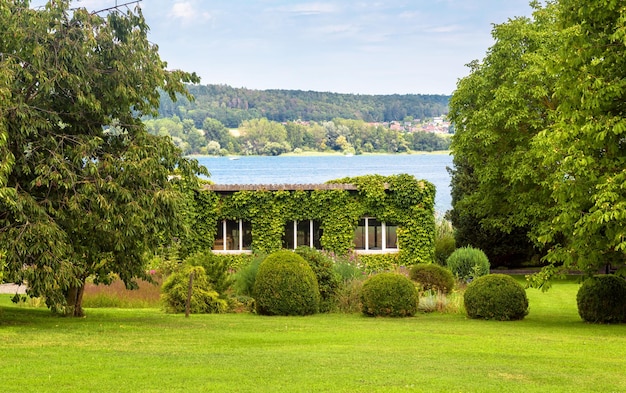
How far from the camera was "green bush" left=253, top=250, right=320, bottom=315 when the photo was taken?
71.7 ft

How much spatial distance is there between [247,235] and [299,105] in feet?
287

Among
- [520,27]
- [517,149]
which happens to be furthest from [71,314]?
[520,27]

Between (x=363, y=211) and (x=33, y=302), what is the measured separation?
13066 mm

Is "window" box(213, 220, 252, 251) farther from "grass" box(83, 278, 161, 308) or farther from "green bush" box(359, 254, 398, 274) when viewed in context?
"grass" box(83, 278, 161, 308)

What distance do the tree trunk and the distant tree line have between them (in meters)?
80.7

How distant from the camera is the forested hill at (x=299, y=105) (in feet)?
378

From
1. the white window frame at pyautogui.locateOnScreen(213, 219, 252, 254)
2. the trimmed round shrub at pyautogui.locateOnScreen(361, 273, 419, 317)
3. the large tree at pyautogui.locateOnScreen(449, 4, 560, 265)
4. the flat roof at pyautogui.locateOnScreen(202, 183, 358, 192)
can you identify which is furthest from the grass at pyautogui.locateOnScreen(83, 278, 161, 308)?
the large tree at pyautogui.locateOnScreen(449, 4, 560, 265)

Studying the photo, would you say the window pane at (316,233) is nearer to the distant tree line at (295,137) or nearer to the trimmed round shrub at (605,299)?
the trimmed round shrub at (605,299)

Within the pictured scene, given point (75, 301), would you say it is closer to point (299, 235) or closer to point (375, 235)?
point (299, 235)

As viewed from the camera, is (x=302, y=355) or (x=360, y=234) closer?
(x=302, y=355)

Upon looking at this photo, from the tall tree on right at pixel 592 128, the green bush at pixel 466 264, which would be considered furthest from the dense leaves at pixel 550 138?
the green bush at pixel 466 264

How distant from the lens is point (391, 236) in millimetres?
33250

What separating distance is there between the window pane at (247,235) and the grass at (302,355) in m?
13.0

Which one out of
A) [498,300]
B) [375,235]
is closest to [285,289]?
[498,300]
